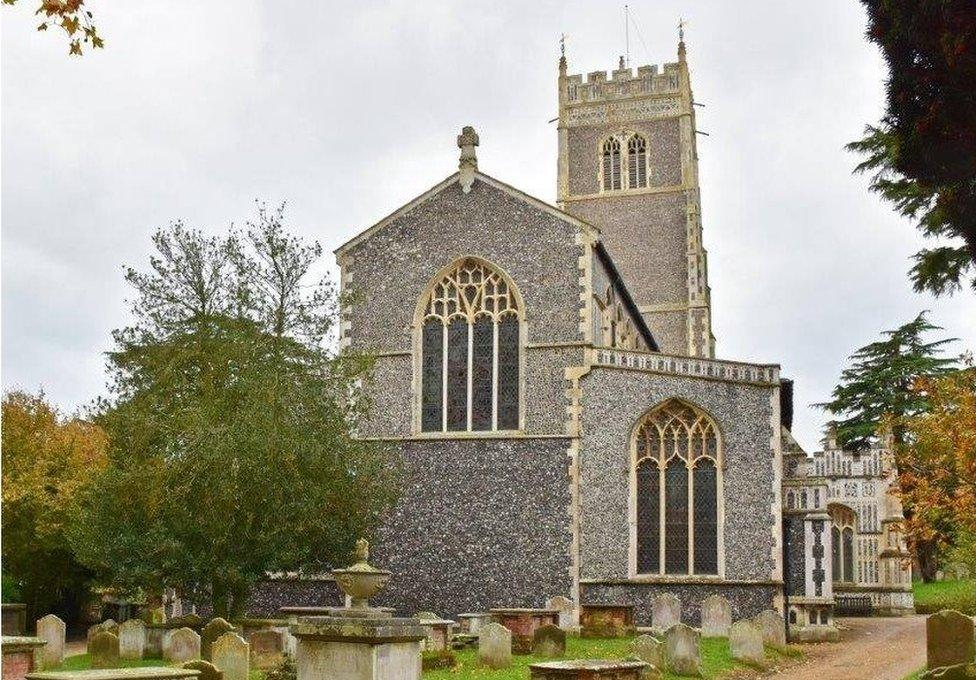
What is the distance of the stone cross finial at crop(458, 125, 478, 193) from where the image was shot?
26453mm

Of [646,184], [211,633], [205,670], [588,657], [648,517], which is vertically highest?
[646,184]

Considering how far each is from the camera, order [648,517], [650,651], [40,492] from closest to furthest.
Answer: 1. [650,651]
2. [648,517]
3. [40,492]

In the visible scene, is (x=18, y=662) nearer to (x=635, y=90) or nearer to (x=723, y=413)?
(x=723, y=413)

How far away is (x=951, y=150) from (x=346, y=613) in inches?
274

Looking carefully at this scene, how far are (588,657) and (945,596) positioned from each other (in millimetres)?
22842

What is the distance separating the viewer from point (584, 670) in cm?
1242

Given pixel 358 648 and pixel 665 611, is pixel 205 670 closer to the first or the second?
pixel 358 648

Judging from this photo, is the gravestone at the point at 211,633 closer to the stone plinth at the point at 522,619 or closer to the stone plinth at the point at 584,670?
the stone plinth at the point at 522,619

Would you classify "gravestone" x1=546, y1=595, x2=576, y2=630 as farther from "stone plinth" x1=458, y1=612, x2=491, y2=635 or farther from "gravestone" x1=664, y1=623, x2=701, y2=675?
"gravestone" x1=664, y1=623, x2=701, y2=675

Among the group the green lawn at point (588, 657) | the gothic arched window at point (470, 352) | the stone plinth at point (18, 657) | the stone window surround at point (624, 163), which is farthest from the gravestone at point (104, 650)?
the stone window surround at point (624, 163)

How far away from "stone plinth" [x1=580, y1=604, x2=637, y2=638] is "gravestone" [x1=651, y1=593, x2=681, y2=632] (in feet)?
1.72

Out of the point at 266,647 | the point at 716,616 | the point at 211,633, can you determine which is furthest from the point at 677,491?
the point at 211,633

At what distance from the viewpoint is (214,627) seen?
56.9 ft

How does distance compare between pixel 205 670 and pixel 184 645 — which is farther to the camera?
pixel 184 645
